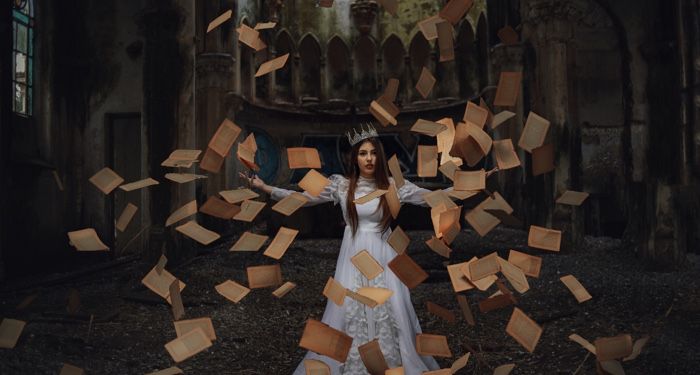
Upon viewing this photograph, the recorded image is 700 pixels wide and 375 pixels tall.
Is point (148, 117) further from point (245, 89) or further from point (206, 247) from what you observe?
point (245, 89)

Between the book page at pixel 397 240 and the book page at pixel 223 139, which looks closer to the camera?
the book page at pixel 397 240

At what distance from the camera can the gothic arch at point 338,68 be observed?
1938 centimetres

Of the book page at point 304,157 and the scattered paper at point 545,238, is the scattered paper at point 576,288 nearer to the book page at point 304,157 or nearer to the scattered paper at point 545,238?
the scattered paper at point 545,238

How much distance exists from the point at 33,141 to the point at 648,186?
33.0 ft

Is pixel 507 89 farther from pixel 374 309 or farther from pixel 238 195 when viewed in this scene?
pixel 238 195

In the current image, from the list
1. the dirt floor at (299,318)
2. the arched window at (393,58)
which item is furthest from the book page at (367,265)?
the arched window at (393,58)

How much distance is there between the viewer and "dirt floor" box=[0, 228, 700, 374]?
18.7ft

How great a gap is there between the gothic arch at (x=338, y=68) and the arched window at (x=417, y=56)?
6.17 ft

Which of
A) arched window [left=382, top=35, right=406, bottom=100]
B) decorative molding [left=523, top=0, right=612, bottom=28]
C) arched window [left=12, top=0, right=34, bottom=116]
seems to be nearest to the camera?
decorative molding [left=523, top=0, right=612, bottom=28]

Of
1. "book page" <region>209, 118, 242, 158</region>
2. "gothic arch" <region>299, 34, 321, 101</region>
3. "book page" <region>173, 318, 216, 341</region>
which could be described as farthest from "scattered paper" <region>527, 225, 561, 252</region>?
"gothic arch" <region>299, 34, 321, 101</region>

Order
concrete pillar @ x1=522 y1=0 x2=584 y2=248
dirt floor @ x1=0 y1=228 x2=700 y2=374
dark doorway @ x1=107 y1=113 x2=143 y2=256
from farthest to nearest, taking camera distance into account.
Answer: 1. dark doorway @ x1=107 y1=113 x2=143 y2=256
2. concrete pillar @ x1=522 y1=0 x2=584 y2=248
3. dirt floor @ x1=0 y1=228 x2=700 y2=374

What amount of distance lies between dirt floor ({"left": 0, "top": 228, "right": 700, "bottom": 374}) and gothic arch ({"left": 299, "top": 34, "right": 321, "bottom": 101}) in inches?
388

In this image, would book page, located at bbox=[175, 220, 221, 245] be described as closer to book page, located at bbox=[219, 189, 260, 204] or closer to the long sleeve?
book page, located at bbox=[219, 189, 260, 204]

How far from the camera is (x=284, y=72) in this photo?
19.0m
